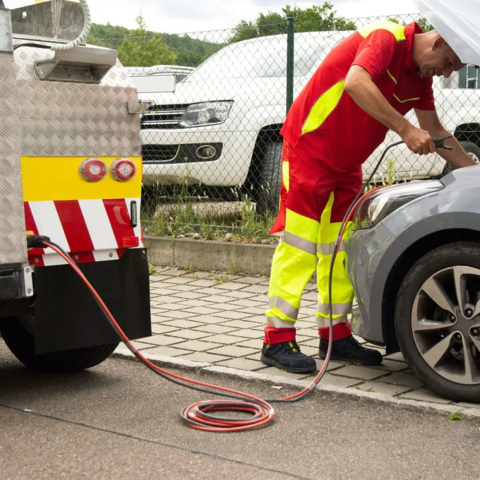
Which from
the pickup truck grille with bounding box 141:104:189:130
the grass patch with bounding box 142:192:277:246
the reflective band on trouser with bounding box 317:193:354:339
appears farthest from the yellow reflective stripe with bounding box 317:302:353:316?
the pickup truck grille with bounding box 141:104:189:130

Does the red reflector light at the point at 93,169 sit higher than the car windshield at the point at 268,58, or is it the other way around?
the car windshield at the point at 268,58

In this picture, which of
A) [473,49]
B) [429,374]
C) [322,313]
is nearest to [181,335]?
[322,313]

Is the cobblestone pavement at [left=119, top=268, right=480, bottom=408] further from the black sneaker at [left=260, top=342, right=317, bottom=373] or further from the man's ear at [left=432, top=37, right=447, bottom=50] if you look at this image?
the man's ear at [left=432, top=37, right=447, bottom=50]

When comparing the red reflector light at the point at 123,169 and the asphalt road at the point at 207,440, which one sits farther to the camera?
the red reflector light at the point at 123,169

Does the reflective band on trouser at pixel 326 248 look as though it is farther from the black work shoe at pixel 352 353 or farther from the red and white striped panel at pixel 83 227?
the red and white striped panel at pixel 83 227

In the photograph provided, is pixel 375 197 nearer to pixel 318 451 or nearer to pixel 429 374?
pixel 429 374

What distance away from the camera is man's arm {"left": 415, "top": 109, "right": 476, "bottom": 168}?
4656mm

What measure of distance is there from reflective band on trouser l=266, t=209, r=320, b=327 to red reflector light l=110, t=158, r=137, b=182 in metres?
0.87

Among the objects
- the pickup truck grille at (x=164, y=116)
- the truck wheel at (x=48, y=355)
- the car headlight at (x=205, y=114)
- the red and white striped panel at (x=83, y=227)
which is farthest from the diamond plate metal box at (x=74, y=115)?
the pickup truck grille at (x=164, y=116)

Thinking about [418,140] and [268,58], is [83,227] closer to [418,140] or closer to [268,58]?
[418,140]

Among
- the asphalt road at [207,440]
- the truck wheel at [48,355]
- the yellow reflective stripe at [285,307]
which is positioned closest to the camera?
the asphalt road at [207,440]

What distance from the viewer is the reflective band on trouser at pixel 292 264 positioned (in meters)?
4.66

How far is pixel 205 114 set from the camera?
320 inches

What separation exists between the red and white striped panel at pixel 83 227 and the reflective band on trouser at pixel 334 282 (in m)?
1.09
